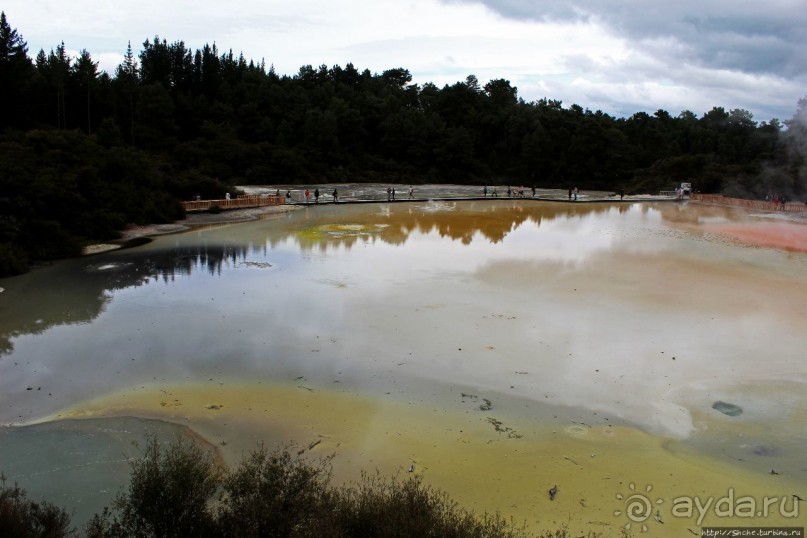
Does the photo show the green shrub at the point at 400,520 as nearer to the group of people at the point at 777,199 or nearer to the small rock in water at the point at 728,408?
the small rock in water at the point at 728,408

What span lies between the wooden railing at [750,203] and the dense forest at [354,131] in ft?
7.83

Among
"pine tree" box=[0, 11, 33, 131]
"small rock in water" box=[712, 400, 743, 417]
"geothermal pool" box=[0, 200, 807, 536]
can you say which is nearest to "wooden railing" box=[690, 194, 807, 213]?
"geothermal pool" box=[0, 200, 807, 536]

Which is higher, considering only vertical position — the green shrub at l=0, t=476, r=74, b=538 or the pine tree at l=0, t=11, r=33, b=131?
the pine tree at l=0, t=11, r=33, b=131

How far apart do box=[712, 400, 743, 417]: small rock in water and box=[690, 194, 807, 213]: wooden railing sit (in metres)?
30.4

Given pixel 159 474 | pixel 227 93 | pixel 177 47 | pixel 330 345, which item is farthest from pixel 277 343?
pixel 177 47

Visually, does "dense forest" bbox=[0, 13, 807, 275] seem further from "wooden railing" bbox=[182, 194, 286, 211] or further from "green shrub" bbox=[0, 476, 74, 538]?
"green shrub" bbox=[0, 476, 74, 538]

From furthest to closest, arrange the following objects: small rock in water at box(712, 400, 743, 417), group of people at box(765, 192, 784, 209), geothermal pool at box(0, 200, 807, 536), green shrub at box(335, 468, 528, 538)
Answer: group of people at box(765, 192, 784, 209), small rock in water at box(712, 400, 743, 417), geothermal pool at box(0, 200, 807, 536), green shrub at box(335, 468, 528, 538)

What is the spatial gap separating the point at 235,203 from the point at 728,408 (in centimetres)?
2708

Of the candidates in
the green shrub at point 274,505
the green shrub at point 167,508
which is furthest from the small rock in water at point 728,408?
the green shrub at point 167,508

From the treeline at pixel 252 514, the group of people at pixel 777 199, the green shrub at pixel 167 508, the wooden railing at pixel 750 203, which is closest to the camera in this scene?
the treeline at pixel 252 514

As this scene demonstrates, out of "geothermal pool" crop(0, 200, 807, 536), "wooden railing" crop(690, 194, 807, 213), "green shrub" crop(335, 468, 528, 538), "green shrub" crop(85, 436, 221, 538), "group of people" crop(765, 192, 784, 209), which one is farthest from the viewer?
"group of people" crop(765, 192, 784, 209)

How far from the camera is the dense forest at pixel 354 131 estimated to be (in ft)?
139

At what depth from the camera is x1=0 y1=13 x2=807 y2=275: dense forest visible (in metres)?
42.5

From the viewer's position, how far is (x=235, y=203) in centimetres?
3162
